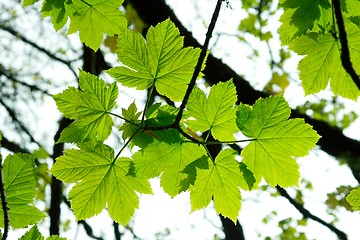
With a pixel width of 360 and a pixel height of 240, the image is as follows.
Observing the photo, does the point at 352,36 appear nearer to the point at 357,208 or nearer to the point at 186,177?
the point at 357,208

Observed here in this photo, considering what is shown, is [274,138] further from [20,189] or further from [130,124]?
[20,189]

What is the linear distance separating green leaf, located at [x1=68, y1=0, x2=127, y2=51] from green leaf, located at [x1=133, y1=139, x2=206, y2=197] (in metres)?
0.54

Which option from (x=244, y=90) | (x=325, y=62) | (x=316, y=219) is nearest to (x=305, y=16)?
(x=325, y=62)

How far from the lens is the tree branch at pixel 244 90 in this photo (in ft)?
10.3

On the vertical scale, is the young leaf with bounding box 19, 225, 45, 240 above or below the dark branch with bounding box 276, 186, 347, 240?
below

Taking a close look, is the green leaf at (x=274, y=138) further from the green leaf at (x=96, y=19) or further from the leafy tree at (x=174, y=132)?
the green leaf at (x=96, y=19)

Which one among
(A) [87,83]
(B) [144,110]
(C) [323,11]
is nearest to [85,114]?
(A) [87,83]

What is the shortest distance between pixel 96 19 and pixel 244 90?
2030 millimetres

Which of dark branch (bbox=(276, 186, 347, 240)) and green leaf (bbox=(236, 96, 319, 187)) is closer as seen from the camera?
green leaf (bbox=(236, 96, 319, 187))

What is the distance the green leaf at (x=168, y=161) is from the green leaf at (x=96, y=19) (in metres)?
0.54

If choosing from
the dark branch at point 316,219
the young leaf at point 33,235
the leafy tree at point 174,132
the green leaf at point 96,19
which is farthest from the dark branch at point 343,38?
the dark branch at point 316,219

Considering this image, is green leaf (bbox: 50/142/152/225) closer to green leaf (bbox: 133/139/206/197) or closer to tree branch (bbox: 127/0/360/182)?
green leaf (bbox: 133/139/206/197)

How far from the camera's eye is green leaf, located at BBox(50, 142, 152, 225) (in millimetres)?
1267

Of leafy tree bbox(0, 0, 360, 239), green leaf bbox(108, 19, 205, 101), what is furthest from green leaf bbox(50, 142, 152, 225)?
green leaf bbox(108, 19, 205, 101)
